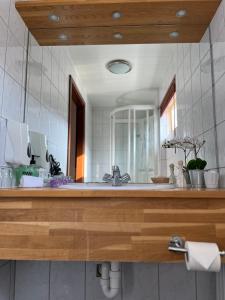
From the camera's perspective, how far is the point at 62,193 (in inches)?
31.0

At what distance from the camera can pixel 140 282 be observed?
124 cm

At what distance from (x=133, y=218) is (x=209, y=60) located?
3.42 ft

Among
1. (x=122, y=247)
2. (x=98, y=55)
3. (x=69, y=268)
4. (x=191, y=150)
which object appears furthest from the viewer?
(x=98, y=55)

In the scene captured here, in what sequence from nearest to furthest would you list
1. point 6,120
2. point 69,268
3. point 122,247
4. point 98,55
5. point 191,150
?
point 122,247
point 6,120
point 69,268
point 191,150
point 98,55

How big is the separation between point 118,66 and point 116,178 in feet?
2.38

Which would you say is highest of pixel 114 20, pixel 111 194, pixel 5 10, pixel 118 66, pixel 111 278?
pixel 114 20

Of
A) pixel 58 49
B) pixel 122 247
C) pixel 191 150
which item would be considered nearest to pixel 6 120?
pixel 58 49

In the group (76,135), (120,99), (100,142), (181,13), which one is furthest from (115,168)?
(181,13)

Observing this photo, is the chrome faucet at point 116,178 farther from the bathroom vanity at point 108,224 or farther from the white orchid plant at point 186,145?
the bathroom vanity at point 108,224

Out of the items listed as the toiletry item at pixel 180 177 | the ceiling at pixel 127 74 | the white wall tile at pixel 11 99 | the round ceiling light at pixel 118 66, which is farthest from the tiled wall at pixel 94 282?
the round ceiling light at pixel 118 66

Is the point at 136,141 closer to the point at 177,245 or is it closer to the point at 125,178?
the point at 125,178

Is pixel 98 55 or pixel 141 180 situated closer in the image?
pixel 141 180

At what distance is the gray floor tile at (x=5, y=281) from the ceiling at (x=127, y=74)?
3.40 ft

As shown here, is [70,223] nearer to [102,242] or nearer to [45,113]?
[102,242]
